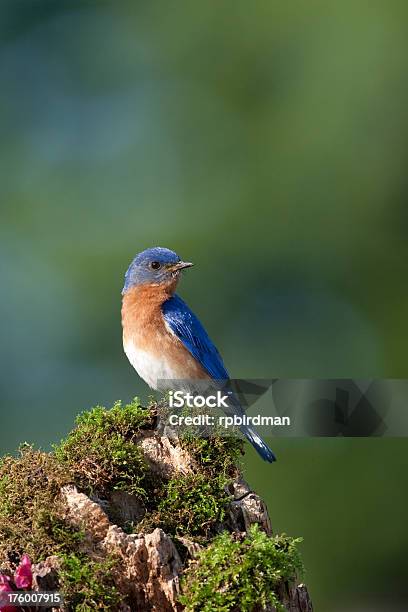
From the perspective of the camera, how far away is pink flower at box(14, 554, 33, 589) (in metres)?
4.40

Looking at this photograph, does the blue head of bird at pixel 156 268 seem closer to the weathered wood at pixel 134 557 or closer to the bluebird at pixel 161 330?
the bluebird at pixel 161 330

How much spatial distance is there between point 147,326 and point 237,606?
9.99ft

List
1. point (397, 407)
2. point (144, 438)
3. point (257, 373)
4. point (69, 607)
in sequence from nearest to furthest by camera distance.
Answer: point (69, 607) → point (144, 438) → point (397, 407) → point (257, 373)

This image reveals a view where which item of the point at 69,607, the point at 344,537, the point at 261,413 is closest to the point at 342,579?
the point at 344,537

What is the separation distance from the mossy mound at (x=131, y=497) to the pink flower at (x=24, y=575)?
0.10m

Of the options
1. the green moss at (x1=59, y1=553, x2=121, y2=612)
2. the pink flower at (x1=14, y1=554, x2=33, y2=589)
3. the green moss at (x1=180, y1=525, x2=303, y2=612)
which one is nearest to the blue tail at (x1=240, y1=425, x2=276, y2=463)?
the green moss at (x1=180, y1=525, x2=303, y2=612)

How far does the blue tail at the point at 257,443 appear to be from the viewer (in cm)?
645

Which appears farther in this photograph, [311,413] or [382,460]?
[382,460]

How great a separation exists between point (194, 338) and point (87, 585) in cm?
304

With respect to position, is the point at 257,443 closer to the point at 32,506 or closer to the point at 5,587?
the point at 32,506

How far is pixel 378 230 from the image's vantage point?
12.0m

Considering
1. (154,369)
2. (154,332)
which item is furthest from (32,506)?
(154,332)

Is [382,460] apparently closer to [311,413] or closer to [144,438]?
[311,413]

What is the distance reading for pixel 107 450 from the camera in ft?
16.7
